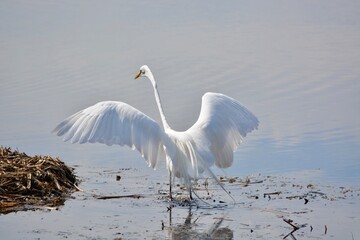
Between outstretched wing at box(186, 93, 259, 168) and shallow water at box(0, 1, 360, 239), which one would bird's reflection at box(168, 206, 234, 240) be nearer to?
shallow water at box(0, 1, 360, 239)

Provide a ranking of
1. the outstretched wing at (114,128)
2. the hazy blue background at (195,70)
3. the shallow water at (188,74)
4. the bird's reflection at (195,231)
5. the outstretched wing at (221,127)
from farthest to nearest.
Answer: the hazy blue background at (195,70) < the shallow water at (188,74) < the outstretched wing at (221,127) < the outstretched wing at (114,128) < the bird's reflection at (195,231)

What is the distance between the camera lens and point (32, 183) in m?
10.0

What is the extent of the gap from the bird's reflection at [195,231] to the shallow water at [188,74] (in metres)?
0.26

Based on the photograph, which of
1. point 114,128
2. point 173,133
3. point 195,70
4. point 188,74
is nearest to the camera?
point 114,128

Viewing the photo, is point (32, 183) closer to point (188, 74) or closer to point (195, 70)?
point (188, 74)

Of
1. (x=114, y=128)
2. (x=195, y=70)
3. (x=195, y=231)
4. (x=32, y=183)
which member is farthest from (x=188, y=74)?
(x=195, y=231)

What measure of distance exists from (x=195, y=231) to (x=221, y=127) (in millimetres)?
1896

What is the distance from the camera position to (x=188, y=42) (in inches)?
819

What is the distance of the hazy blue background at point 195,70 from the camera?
13047 millimetres

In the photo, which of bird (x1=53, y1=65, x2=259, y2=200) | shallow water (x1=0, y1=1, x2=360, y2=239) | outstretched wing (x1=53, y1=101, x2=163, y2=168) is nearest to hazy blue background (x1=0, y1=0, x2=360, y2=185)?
shallow water (x1=0, y1=1, x2=360, y2=239)

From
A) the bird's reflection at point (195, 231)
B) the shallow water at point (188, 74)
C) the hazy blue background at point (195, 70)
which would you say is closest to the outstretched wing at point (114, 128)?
the shallow water at point (188, 74)

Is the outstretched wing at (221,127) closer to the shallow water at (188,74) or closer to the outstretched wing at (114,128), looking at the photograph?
the outstretched wing at (114,128)

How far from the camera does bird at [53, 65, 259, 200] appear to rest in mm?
9477

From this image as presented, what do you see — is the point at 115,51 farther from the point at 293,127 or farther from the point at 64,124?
the point at 64,124
